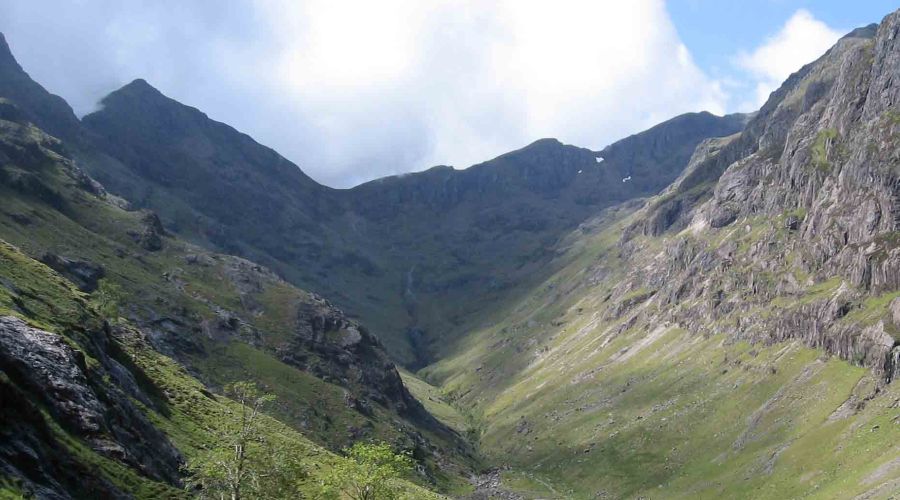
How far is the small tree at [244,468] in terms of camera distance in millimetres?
41781

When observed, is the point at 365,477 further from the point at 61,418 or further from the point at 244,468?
the point at 61,418

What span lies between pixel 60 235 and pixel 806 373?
206969 mm

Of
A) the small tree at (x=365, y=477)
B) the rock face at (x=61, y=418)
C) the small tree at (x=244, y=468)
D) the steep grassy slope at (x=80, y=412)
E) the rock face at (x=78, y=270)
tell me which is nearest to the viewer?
the rock face at (x=61, y=418)

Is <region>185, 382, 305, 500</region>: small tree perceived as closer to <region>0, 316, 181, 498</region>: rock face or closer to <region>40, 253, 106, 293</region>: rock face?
<region>0, 316, 181, 498</region>: rock face

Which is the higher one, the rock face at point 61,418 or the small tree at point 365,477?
the rock face at point 61,418

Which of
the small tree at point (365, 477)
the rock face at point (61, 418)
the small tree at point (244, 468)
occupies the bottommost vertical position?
the small tree at point (365, 477)

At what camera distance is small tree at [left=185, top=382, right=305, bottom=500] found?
41.8 metres

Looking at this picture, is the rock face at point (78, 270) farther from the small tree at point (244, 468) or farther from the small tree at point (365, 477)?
the small tree at point (365, 477)

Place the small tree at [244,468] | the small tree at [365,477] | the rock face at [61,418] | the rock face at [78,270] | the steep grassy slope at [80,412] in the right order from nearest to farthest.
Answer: the rock face at [61,418] → the steep grassy slope at [80,412] → the small tree at [244,468] → the small tree at [365,477] → the rock face at [78,270]

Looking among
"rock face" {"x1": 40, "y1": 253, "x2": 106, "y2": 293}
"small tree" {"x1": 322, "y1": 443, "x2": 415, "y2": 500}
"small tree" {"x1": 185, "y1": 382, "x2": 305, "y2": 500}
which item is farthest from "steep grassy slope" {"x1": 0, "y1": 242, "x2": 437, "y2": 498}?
"rock face" {"x1": 40, "y1": 253, "x2": 106, "y2": 293}

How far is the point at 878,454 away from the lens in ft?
374

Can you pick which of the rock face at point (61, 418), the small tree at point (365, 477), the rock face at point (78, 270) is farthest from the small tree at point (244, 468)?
the rock face at point (78, 270)


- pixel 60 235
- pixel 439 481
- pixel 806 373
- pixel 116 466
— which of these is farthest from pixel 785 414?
pixel 60 235

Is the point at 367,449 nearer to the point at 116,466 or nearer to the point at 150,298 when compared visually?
the point at 116,466
